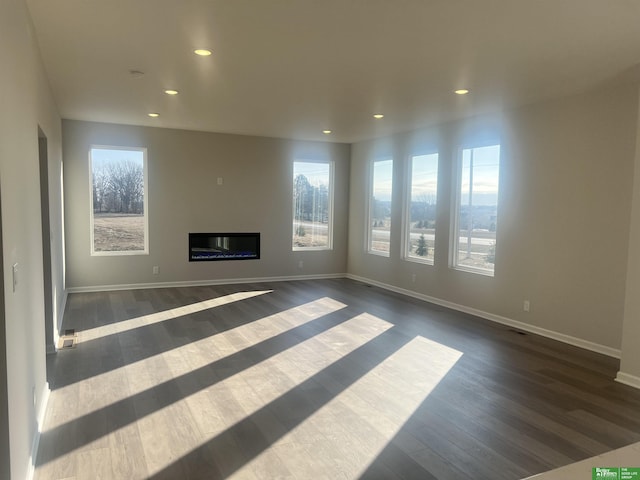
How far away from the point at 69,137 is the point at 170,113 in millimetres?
1833

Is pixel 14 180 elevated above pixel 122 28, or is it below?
below

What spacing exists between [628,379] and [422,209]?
150 inches

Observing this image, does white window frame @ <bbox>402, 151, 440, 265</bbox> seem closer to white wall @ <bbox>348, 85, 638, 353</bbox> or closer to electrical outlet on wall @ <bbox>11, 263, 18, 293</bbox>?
white wall @ <bbox>348, 85, 638, 353</bbox>

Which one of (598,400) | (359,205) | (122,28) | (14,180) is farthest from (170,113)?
(598,400)

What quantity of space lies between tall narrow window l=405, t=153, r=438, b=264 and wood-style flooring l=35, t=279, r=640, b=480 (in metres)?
1.64

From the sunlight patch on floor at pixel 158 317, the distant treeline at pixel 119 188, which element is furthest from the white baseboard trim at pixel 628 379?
the distant treeline at pixel 119 188

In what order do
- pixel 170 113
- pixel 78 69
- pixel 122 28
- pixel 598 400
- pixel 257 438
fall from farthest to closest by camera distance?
pixel 170 113 → pixel 78 69 → pixel 598 400 → pixel 122 28 → pixel 257 438

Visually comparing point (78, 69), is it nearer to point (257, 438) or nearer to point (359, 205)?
point (257, 438)

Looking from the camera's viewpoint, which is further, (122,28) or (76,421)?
(122,28)

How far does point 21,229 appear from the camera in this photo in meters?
2.22

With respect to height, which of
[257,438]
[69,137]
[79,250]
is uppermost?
[69,137]

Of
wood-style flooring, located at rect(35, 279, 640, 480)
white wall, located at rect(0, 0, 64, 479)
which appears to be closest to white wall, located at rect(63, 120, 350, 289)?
wood-style flooring, located at rect(35, 279, 640, 480)

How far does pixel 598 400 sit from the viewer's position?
3.42m

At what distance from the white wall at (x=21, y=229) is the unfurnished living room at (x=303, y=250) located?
1.3 inches
